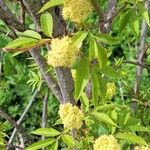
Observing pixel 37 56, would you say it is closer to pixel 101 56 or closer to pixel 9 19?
pixel 9 19

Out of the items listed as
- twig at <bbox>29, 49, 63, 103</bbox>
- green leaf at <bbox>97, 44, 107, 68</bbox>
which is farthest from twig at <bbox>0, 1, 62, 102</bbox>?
green leaf at <bbox>97, 44, 107, 68</bbox>

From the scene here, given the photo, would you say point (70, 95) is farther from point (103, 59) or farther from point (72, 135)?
point (103, 59)

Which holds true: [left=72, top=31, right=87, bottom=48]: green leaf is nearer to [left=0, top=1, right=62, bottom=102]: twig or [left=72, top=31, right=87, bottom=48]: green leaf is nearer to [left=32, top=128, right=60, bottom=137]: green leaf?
[left=0, top=1, right=62, bottom=102]: twig

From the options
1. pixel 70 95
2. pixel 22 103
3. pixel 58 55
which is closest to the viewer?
pixel 58 55

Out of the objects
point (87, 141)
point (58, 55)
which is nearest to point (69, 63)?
point (58, 55)

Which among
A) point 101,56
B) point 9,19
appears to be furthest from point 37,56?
point 101,56

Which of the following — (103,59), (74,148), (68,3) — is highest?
(68,3)

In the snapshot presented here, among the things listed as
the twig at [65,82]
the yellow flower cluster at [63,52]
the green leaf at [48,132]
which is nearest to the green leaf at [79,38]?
the yellow flower cluster at [63,52]

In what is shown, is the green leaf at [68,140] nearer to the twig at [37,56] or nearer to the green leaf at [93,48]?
the twig at [37,56]
